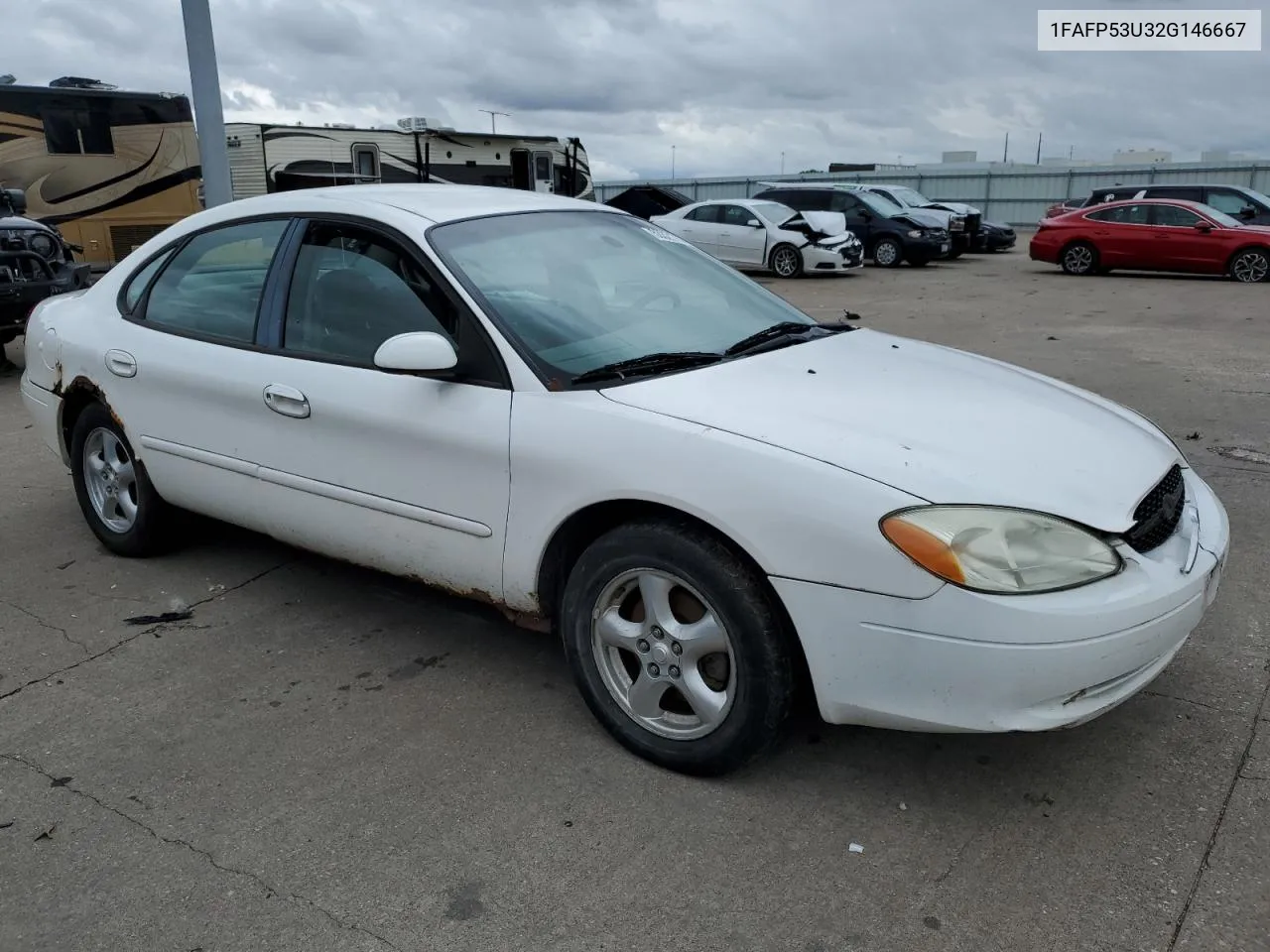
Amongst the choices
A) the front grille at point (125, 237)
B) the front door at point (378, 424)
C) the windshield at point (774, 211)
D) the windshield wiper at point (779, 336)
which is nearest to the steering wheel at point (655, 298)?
the windshield wiper at point (779, 336)

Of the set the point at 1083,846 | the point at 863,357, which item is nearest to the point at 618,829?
the point at 1083,846

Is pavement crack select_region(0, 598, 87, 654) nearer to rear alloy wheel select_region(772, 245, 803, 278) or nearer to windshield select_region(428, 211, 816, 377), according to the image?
windshield select_region(428, 211, 816, 377)

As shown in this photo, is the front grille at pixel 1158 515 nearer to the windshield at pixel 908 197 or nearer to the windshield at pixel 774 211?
the windshield at pixel 774 211

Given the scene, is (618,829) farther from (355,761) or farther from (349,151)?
(349,151)

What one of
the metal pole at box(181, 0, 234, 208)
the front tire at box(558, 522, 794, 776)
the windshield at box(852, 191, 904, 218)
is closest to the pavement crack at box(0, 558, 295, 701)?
the front tire at box(558, 522, 794, 776)

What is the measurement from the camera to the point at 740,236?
19.1 meters

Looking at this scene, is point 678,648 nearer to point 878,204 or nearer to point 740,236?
point 740,236

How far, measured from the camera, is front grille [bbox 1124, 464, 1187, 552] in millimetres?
2738

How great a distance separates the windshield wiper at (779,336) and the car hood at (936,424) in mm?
92

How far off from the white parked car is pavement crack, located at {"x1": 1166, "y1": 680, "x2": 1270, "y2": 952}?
611 inches

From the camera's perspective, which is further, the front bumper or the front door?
the front door

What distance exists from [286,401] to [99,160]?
506 inches

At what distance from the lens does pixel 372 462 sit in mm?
3479

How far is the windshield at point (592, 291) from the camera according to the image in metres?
3.31
